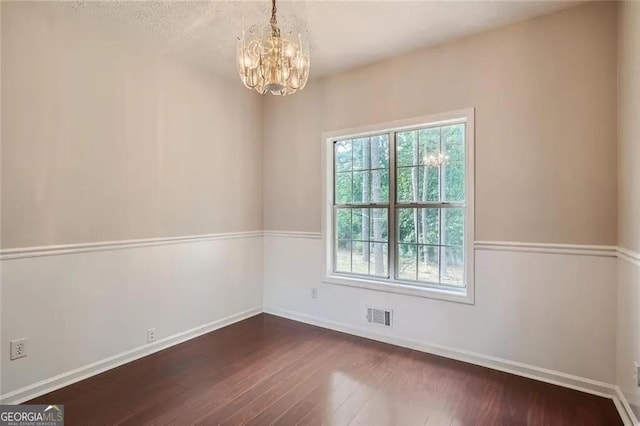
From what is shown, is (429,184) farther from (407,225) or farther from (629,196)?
(629,196)

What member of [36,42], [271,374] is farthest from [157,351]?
[36,42]

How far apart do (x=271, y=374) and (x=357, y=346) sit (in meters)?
0.90

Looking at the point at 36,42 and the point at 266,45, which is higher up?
the point at 36,42

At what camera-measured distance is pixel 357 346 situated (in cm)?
315

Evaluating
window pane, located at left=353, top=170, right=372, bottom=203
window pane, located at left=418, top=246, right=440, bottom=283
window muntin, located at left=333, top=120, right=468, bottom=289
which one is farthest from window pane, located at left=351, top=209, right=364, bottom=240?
window pane, located at left=418, top=246, right=440, bottom=283

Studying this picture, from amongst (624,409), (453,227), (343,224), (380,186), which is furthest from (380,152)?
(624,409)

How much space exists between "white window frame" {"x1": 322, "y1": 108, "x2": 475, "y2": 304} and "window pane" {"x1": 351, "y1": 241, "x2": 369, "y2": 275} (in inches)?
3.1

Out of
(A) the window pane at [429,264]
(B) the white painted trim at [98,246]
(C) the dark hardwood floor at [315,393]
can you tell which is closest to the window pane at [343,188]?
(A) the window pane at [429,264]

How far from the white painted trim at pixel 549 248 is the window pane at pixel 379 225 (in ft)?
2.87

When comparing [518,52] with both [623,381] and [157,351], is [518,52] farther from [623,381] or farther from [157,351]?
[157,351]

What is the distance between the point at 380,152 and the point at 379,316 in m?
1.65

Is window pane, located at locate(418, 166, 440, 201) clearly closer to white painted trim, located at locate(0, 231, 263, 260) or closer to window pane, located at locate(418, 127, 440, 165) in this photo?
window pane, located at locate(418, 127, 440, 165)

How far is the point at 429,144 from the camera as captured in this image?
3123mm

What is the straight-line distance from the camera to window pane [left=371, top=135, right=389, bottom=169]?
11.1 feet
